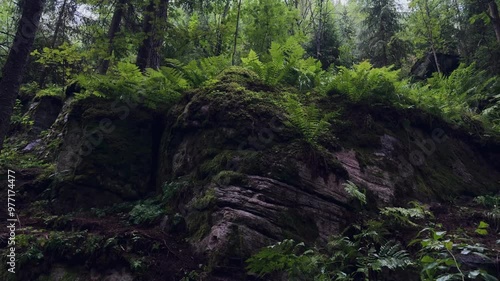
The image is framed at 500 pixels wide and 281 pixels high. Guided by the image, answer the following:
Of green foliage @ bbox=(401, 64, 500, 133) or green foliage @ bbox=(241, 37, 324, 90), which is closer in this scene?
green foliage @ bbox=(241, 37, 324, 90)

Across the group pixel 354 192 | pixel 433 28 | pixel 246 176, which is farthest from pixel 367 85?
pixel 433 28

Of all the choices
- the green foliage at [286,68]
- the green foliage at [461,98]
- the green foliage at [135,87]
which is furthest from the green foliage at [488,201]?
the green foliage at [135,87]

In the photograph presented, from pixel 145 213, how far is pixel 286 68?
3.65 meters

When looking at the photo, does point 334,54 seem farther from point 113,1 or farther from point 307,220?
point 307,220

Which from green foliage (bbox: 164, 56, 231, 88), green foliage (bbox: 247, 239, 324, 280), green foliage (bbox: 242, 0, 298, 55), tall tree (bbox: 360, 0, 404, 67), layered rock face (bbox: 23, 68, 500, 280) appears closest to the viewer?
green foliage (bbox: 247, 239, 324, 280)

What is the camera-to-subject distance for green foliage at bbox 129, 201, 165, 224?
496 centimetres

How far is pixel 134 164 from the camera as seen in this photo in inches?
249

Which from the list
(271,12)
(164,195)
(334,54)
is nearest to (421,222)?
(164,195)

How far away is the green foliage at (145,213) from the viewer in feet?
16.3

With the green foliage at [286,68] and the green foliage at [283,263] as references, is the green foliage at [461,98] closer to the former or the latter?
the green foliage at [286,68]

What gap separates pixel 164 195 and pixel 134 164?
1347mm

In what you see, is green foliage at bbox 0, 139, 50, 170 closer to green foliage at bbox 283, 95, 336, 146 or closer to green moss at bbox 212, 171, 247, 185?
green moss at bbox 212, 171, 247, 185

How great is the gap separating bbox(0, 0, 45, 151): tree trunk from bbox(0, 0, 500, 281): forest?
0.02 meters

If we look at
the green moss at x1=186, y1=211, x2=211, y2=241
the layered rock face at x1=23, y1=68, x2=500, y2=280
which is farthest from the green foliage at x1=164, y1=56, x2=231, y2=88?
the green moss at x1=186, y1=211, x2=211, y2=241
